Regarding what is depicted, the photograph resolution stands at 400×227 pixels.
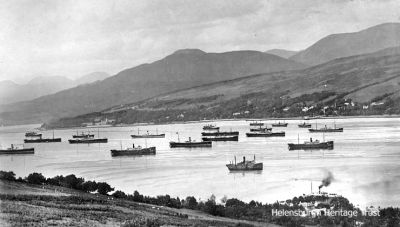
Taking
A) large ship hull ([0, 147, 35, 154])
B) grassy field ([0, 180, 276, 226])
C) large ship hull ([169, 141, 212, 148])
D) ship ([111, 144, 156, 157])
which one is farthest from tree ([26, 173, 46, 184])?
large ship hull ([0, 147, 35, 154])

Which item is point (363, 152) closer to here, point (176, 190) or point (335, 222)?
point (176, 190)

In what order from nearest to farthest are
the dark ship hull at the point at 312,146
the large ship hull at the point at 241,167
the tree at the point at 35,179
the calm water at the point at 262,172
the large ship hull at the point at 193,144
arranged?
the tree at the point at 35,179 → the calm water at the point at 262,172 → the large ship hull at the point at 241,167 → the dark ship hull at the point at 312,146 → the large ship hull at the point at 193,144

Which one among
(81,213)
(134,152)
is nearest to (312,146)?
(134,152)

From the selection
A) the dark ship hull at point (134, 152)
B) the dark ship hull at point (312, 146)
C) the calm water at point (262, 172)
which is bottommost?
the calm water at point (262, 172)

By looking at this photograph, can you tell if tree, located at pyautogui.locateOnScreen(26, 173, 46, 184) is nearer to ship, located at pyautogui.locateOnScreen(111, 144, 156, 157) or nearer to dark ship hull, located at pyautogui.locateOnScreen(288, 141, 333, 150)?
→ ship, located at pyautogui.locateOnScreen(111, 144, 156, 157)

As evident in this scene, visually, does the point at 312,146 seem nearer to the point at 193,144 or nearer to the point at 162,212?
the point at 193,144

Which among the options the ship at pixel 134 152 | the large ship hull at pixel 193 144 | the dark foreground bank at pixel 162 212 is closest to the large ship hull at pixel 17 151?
the ship at pixel 134 152

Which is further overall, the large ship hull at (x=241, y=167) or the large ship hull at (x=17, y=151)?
the large ship hull at (x=17, y=151)

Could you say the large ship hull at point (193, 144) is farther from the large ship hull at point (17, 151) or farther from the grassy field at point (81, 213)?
the grassy field at point (81, 213)
